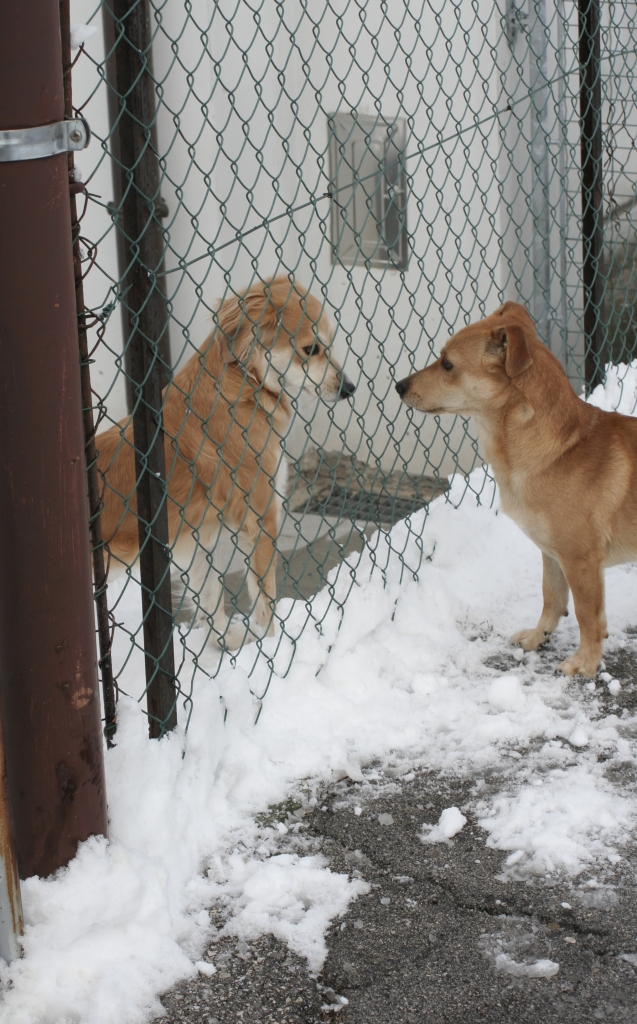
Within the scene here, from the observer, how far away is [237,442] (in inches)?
136

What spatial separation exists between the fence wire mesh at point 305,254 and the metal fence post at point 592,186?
1 centimetres

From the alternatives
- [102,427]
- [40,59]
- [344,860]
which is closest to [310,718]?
[344,860]

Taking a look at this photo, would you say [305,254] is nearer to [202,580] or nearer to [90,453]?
[202,580]

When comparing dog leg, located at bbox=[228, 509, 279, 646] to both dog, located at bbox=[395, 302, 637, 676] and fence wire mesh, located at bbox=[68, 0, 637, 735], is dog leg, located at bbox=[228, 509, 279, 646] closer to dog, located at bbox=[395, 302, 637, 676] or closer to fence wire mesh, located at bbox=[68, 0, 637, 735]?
fence wire mesh, located at bbox=[68, 0, 637, 735]

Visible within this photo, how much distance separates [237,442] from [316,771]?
1321mm

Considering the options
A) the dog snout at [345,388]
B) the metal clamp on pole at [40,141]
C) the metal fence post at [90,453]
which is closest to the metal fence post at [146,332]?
the metal fence post at [90,453]

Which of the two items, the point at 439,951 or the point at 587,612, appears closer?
the point at 439,951

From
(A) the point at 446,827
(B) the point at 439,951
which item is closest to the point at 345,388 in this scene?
(A) the point at 446,827

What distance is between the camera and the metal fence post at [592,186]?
14.4 feet

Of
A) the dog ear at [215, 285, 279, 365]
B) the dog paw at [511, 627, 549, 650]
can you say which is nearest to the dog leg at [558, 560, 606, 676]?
the dog paw at [511, 627, 549, 650]

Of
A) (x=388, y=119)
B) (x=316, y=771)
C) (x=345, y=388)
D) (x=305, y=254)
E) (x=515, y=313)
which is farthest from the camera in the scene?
(x=388, y=119)

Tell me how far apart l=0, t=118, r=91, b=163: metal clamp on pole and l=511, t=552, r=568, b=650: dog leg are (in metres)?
2.14

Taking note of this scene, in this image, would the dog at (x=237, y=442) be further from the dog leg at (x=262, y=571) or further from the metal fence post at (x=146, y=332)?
the metal fence post at (x=146, y=332)

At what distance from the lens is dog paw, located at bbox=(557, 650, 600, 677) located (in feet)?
10.3
